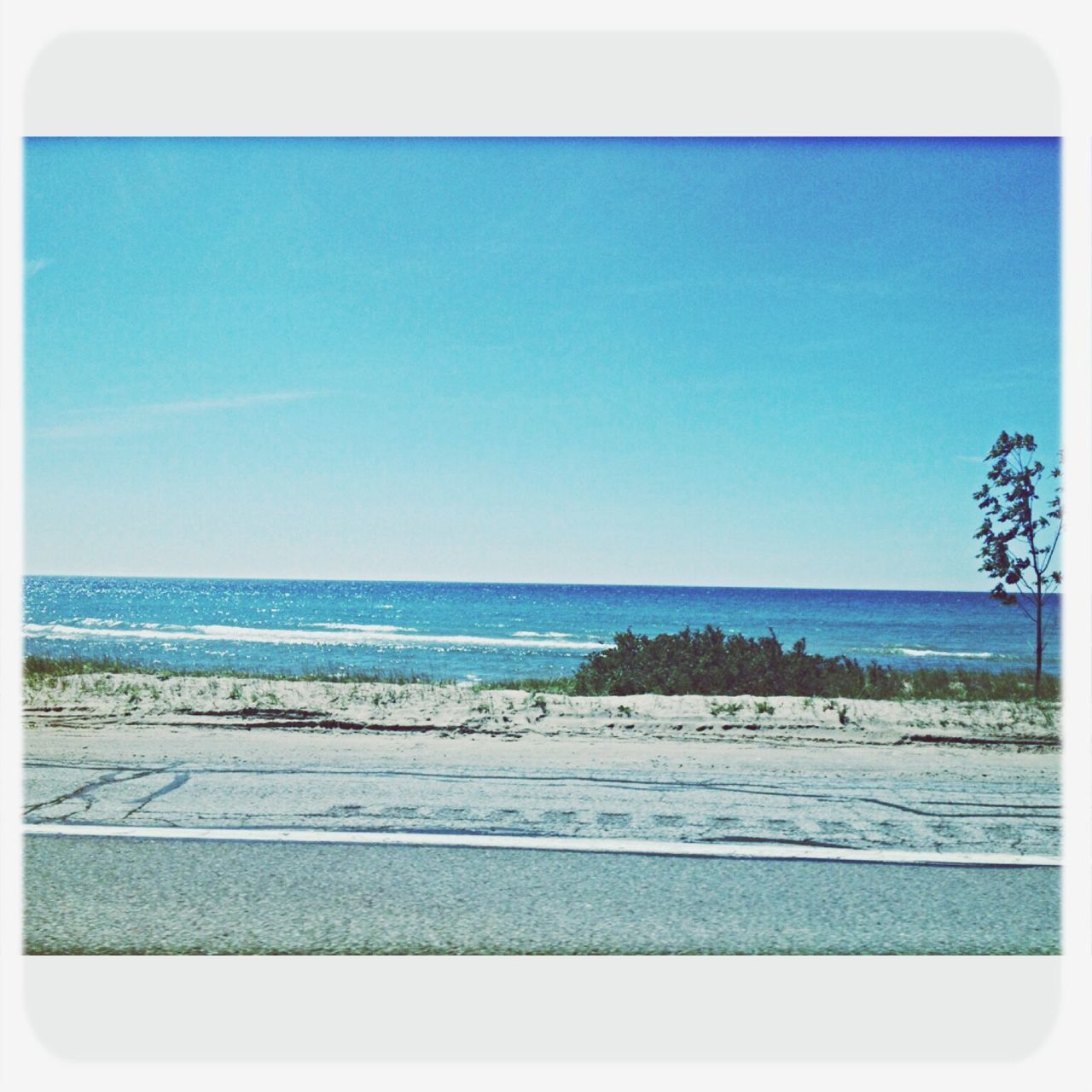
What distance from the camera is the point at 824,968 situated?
342 cm

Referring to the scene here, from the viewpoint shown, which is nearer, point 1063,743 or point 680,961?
point 680,961

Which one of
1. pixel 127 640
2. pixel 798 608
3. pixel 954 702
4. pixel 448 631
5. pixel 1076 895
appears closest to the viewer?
pixel 1076 895

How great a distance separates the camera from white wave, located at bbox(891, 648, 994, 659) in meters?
32.0

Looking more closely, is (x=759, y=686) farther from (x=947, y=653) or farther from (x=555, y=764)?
(x=947, y=653)

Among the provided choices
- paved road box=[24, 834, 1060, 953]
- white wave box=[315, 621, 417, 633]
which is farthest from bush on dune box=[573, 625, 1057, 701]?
white wave box=[315, 621, 417, 633]

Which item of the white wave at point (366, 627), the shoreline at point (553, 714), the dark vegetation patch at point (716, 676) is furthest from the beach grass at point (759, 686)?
the white wave at point (366, 627)

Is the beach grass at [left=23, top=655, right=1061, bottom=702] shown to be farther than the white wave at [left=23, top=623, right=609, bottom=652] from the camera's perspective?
No

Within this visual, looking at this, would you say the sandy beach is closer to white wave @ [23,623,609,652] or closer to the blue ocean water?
the blue ocean water

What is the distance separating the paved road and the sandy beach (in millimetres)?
486

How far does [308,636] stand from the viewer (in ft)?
122

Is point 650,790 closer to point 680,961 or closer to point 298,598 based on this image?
point 680,961

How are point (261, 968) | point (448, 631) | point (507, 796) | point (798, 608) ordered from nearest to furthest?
point (261, 968) < point (507, 796) < point (448, 631) < point (798, 608)

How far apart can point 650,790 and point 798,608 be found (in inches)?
2482

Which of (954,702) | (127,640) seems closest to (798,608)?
(127,640)
